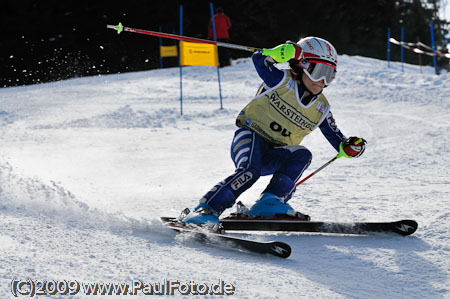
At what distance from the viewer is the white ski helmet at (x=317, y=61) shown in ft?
12.0

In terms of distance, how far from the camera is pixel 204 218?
3295mm

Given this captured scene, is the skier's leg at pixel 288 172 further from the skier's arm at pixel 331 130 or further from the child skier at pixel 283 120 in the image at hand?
the skier's arm at pixel 331 130

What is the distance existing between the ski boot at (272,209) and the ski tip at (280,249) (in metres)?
0.64

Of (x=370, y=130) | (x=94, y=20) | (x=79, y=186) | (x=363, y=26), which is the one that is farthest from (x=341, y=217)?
(x=363, y=26)

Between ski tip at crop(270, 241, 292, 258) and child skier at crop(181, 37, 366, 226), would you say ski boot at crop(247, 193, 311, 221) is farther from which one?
ski tip at crop(270, 241, 292, 258)

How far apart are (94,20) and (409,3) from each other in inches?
803

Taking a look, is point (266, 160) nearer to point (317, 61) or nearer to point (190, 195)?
point (317, 61)

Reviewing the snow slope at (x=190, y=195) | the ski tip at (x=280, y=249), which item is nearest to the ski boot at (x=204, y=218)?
the snow slope at (x=190, y=195)

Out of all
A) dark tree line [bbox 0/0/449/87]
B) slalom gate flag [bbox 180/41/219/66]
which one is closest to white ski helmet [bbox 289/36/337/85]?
slalom gate flag [bbox 180/41/219/66]

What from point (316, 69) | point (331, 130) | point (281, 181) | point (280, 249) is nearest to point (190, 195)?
point (281, 181)

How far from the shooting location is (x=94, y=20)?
71.6 feet

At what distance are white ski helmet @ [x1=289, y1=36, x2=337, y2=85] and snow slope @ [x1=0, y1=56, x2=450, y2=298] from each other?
0.98 metres

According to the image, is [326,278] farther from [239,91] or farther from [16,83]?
[16,83]

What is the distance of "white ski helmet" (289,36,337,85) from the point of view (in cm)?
367
